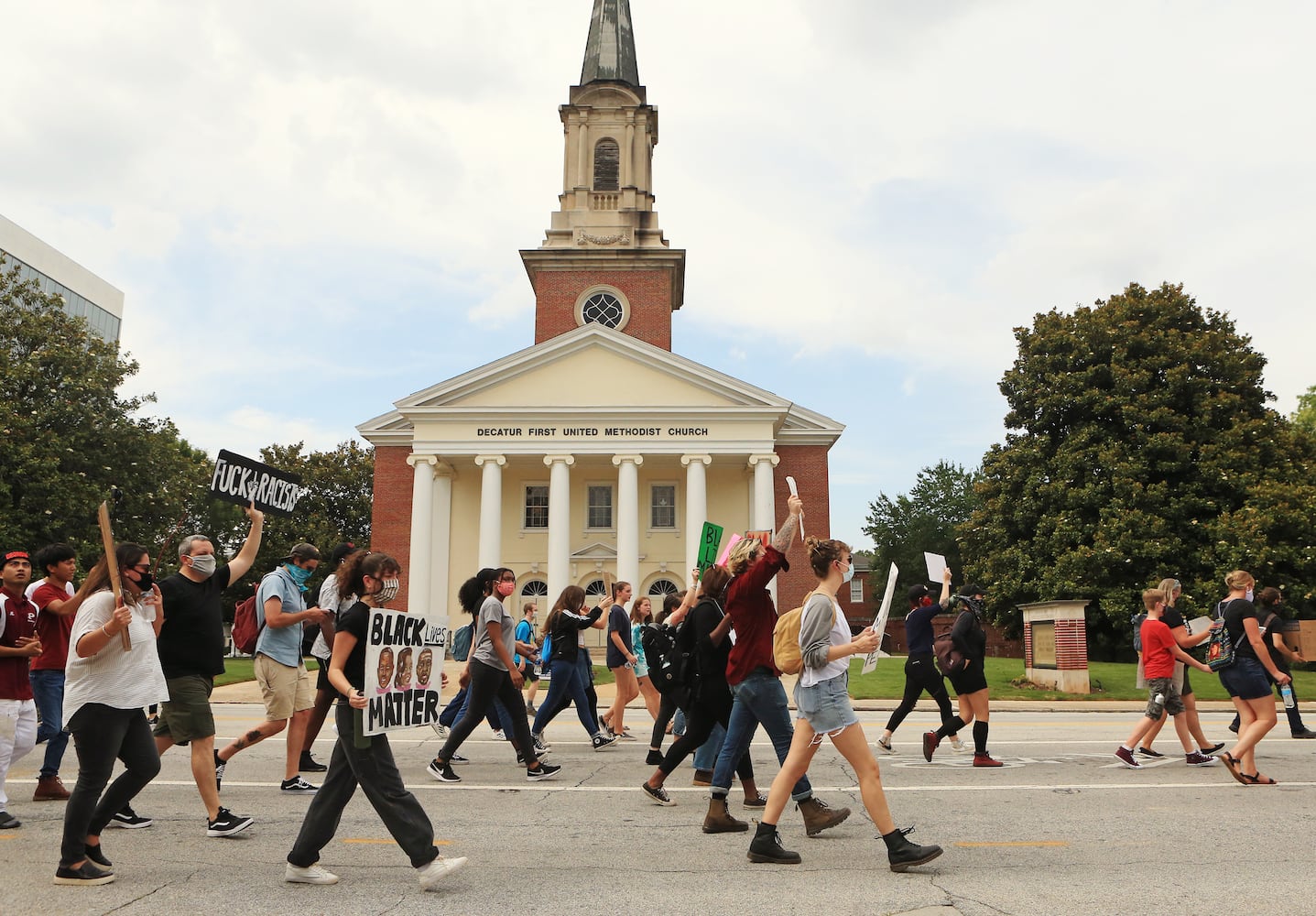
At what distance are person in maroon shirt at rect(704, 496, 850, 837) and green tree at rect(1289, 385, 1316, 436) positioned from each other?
47444 millimetres

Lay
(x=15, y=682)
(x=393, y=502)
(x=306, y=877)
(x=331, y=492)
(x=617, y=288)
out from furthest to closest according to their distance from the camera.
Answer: (x=331, y=492), (x=617, y=288), (x=393, y=502), (x=15, y=682), (x=306, y=877)

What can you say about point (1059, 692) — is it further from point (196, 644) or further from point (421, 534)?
point (421, 534)

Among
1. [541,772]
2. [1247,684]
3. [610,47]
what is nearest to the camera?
[1247,684]

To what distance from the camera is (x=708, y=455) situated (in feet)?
119

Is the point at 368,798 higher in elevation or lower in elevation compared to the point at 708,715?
lower

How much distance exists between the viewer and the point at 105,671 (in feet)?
18.4

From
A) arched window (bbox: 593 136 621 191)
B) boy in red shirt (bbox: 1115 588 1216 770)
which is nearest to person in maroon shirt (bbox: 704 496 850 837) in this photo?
boy in red shirt (bbox: 1115 588 1216 770)

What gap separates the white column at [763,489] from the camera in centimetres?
3578

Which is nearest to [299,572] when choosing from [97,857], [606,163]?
[97,857]

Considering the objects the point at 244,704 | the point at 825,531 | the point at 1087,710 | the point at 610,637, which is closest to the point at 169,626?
the point at 610,637

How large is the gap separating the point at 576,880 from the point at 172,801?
13.6ft

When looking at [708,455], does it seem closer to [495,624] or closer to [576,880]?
[495,624]

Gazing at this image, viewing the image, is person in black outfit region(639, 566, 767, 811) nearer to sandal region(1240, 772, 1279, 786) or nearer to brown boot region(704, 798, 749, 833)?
brown boot region(704, 798, 749, 833)

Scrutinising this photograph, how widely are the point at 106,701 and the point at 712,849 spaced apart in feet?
11.7
